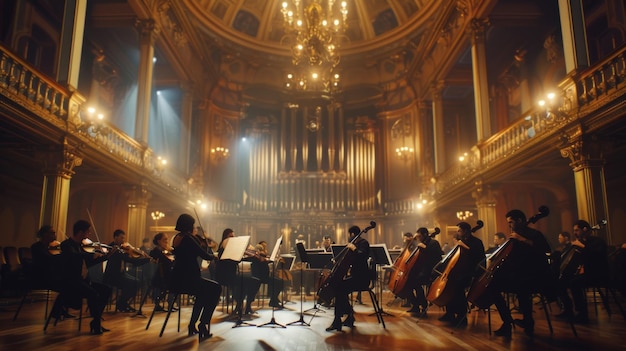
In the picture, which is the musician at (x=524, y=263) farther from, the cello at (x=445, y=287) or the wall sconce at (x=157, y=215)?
the wall sconce at (x=157, y=215)

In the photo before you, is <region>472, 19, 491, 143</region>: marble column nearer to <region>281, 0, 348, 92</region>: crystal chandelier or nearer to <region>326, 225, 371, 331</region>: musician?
<region>281, 0, 348, 92</region>: crystal chandelier

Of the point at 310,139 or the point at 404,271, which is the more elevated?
the point at 310,139

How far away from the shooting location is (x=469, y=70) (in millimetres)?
17078

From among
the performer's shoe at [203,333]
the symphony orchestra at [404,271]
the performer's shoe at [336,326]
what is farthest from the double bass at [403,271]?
the performer's shoe at [203,333]

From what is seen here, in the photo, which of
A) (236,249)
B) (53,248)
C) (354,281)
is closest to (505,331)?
(354,281)

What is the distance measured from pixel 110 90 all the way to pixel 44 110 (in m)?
7.66

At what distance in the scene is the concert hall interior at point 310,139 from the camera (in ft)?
23.3

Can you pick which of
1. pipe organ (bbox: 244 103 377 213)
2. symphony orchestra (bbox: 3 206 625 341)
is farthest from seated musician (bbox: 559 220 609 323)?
pipe organ (bbox: 244 103 377 213)

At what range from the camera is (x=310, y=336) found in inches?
215

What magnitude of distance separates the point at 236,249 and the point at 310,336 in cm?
138

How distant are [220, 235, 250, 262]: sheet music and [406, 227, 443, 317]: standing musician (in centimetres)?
272

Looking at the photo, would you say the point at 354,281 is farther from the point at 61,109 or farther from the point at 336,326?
the point at 61,109

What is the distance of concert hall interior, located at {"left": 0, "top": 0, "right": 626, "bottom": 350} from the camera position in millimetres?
7102

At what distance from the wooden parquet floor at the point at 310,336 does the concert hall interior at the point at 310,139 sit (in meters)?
0.06
